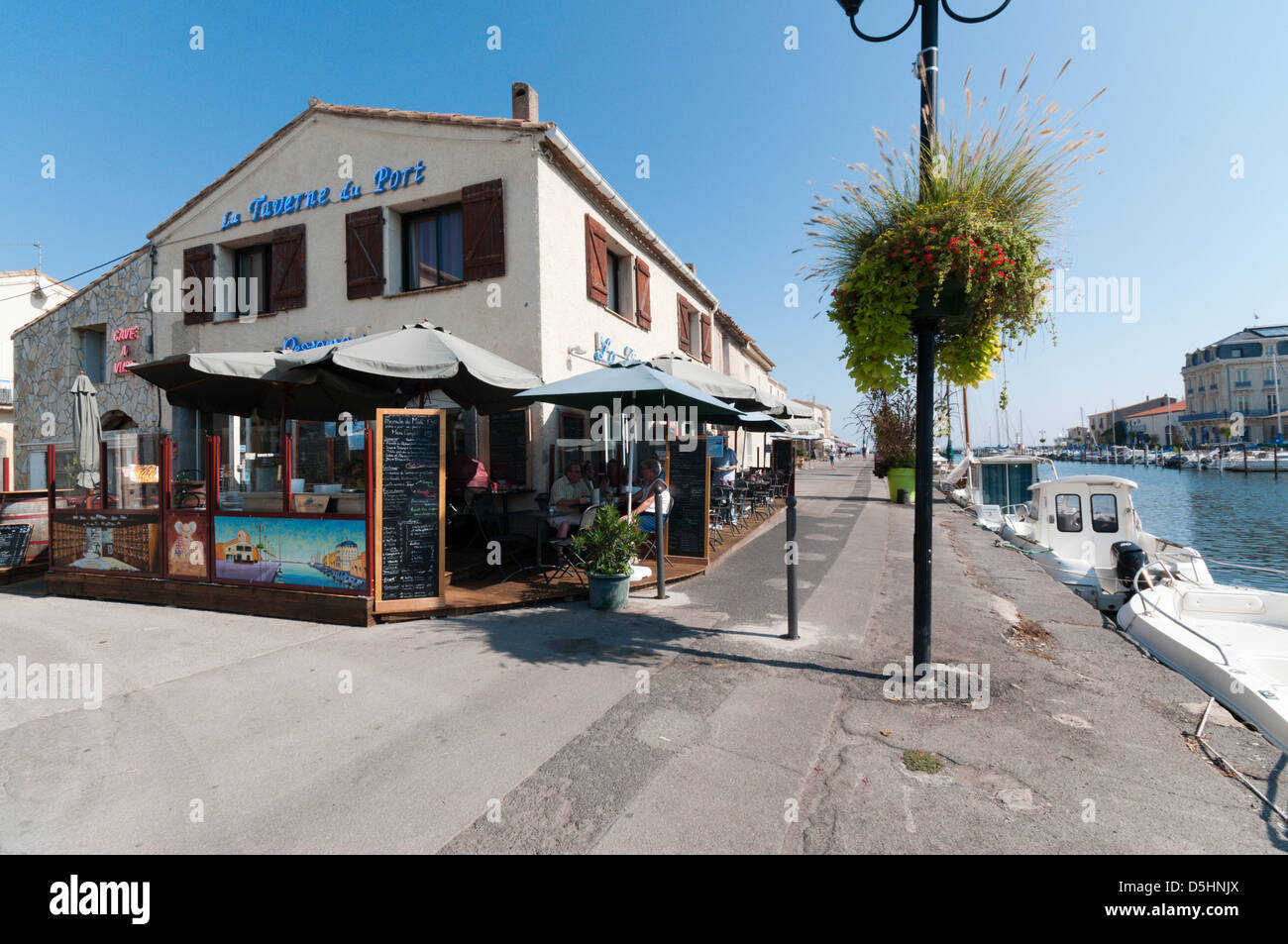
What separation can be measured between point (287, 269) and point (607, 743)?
12.3m

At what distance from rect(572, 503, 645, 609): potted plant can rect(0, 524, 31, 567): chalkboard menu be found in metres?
9.11

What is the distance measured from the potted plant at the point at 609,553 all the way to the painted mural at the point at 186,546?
4.39 metres

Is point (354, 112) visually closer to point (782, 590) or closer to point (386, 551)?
point (386, 551)

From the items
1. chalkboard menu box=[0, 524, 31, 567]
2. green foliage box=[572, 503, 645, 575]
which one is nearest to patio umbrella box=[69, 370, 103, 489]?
chalkboard menu box=[0, 524, 31, 567]

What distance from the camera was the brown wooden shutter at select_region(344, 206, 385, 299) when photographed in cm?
1109

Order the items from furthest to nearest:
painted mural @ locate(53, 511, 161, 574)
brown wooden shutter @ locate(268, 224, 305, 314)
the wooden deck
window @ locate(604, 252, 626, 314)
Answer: window @ locate(604, 252, 626, 314) → brown wooden shutter @ locate(268, 224, 305, 314) → painted mural @ locate(53, 511, 161, 574) → the wooden deck

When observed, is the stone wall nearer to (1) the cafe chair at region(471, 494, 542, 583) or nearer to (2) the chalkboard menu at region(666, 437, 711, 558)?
(1) the cafe chair at region(471, 494, 542, 583)

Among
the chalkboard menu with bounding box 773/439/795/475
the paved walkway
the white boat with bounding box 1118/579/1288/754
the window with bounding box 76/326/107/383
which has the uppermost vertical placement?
the window with bounding box 76/326/107/383

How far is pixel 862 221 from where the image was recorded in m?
4.40

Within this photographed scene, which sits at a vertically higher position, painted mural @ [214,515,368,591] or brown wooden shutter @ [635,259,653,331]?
brown wooden shutter @ [635,259,653,331]

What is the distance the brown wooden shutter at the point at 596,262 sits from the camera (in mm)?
11414

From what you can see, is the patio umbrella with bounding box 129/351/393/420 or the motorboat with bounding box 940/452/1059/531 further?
the motorboat with bounding box 940/452/1059/531

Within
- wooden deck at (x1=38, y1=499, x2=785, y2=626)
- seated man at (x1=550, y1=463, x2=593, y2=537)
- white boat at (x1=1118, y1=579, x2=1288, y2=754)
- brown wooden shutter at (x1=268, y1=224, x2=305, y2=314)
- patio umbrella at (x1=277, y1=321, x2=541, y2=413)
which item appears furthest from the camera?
brown wooden shutter at (x1=268, y1=224, x2=305, y2=314)
